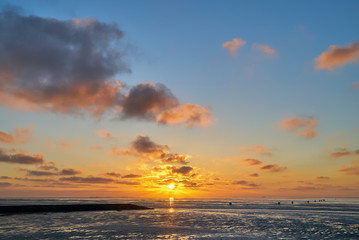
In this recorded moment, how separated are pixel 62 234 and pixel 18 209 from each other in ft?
205

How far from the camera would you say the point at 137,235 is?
4328 cm

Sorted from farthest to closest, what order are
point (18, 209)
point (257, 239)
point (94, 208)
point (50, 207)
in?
1. point (94, 208)
2. point (50, 207)
3. point (18, 209)
4. point (257, 239)

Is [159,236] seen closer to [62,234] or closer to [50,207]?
[62,234]

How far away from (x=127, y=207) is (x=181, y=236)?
283ft

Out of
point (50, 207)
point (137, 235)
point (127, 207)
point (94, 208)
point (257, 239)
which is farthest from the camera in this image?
point (127, 207)

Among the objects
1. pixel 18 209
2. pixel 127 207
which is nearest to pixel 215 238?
pixel 18 209

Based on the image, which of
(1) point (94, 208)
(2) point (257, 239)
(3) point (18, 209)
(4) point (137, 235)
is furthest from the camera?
(1) point (94, 208)

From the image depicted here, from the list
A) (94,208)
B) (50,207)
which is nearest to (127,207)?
(94,208)

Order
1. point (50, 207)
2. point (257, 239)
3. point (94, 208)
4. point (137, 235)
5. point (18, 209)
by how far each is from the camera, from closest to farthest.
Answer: point (257, 239)
point (137, 235)
point (18, 209)
point (50, 207)
point (94, 208)

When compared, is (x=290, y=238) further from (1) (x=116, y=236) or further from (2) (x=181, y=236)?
(1) (x=116, y=236)

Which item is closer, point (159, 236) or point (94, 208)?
point (159, 236)

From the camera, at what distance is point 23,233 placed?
145 feet

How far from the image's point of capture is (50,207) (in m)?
105

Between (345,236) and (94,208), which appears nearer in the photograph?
(345,236)
